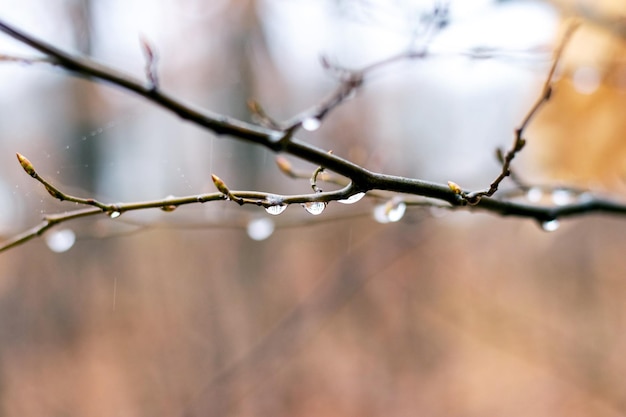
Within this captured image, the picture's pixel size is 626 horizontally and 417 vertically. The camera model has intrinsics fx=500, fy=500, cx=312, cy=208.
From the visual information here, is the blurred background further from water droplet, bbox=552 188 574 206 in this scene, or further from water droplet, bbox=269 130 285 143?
water droplet, bbox=269 130 285 143

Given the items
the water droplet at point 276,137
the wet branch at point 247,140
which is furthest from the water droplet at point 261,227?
the water droplet at point 276,137

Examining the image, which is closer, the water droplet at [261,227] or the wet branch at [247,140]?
the wet branch at [247,140]

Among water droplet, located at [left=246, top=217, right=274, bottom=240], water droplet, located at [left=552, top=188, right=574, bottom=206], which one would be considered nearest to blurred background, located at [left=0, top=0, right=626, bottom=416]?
water droplet, located at [left=246, top=217, right=274, bottom=240]

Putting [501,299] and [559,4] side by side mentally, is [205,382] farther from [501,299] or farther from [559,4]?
[559,4]

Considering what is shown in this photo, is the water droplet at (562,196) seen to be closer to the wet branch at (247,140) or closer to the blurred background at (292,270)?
the wet branch at (247,140)

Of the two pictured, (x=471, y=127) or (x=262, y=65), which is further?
(x=471, y=127)

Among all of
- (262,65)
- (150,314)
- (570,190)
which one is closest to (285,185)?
(262,65)

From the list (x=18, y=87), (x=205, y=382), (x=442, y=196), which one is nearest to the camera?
(x=442, y=196)
